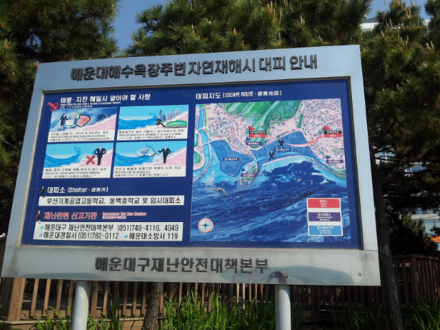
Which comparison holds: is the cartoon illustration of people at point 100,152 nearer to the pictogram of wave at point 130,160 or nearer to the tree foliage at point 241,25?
the pictogram of wave at point 130,160

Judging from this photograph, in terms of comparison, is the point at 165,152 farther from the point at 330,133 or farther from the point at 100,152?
the point at 330,133

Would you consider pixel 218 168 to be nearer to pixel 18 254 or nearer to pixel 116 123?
pixel 116 123

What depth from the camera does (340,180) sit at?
243 cm

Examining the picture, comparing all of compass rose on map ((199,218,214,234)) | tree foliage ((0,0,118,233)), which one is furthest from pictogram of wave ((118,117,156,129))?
tree foliage ((0,0,118,233))

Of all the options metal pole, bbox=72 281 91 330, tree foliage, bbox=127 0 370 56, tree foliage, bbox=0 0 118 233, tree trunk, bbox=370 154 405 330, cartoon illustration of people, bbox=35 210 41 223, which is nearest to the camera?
metal pole, bbox=72 281 91 330

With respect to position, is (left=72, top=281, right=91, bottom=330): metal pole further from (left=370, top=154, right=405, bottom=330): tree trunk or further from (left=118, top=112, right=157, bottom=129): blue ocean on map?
(left=370, top=154, right=405, bottom=330): tree trunk

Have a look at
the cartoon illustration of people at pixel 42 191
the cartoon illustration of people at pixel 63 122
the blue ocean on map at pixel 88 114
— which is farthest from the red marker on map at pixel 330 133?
the cartoon illustration of people at pixel 42 191

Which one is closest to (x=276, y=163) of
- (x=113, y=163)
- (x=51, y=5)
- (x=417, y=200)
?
(x=113, y=163)

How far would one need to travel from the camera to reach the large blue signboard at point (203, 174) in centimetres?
234

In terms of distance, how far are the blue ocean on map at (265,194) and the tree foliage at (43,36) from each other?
3460mm

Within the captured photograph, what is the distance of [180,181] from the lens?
2.55 m

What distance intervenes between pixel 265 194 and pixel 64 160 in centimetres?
166

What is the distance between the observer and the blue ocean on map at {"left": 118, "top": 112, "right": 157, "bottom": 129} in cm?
272

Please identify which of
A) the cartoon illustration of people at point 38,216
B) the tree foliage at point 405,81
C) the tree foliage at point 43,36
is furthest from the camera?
the tree foliage at point 405,81
